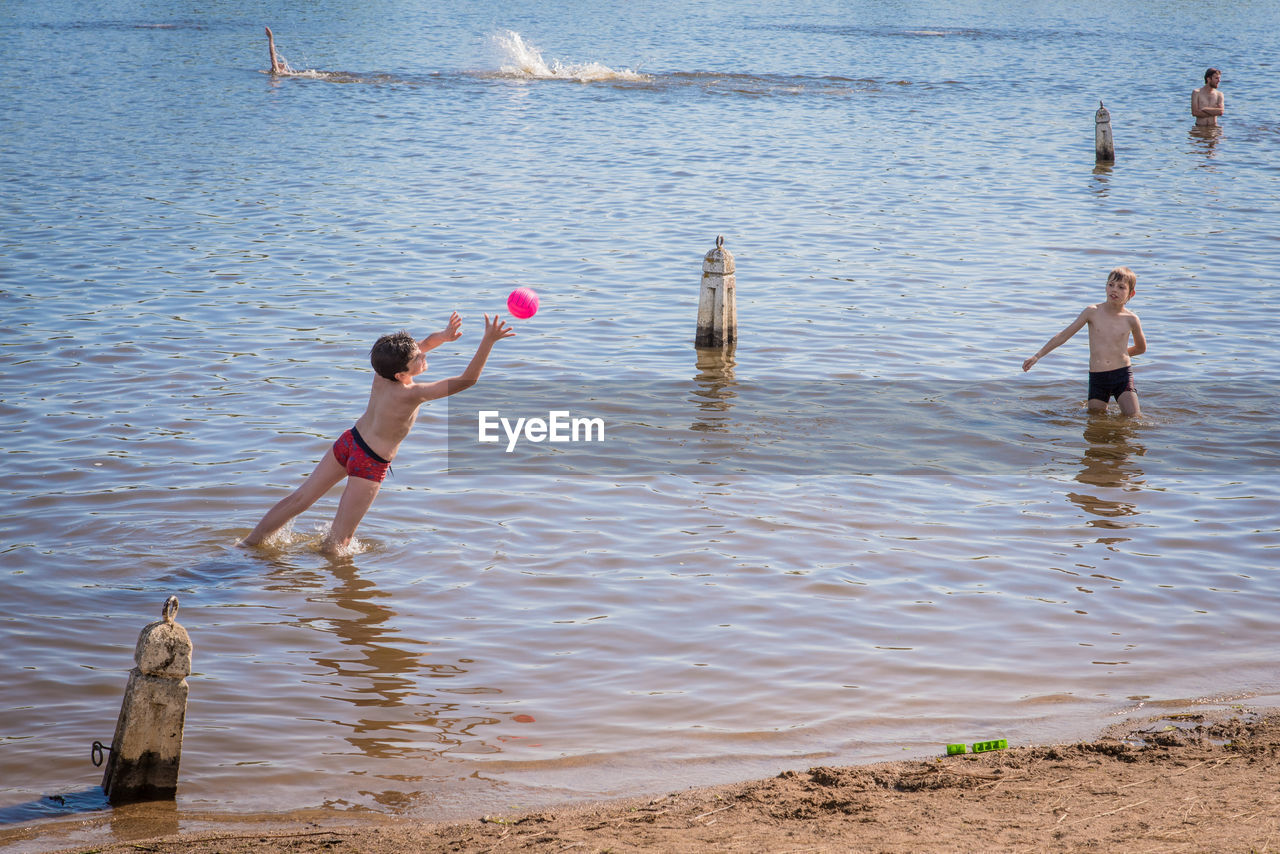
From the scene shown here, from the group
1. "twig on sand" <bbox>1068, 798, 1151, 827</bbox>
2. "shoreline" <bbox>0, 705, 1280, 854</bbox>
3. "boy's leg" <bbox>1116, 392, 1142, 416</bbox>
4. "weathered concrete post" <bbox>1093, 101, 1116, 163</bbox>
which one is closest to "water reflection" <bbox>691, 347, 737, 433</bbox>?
"boy's leg" <bbox>1116, 392, 1142, 416</bbox>

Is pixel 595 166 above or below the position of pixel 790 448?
above

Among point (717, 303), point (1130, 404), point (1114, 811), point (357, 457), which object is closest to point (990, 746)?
point (1114, 811)

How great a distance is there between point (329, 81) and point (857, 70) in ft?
57.1

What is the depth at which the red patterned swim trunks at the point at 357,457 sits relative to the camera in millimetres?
7367

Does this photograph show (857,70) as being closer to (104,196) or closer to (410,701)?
(104,196)

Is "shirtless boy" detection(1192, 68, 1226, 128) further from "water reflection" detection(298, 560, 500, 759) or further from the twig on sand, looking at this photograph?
the twig on sand

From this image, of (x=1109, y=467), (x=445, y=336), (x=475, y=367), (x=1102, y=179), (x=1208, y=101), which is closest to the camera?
(x=475, y=367)

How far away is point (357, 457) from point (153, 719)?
114 inches

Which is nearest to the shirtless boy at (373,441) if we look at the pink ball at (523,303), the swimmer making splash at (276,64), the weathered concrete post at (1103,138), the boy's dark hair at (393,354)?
the boy's dark hair at (393,354)

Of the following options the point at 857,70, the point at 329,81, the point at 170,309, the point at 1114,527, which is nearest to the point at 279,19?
the point at 329,81

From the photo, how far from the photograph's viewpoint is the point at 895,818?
178 inches

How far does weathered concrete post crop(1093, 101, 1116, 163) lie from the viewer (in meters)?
23.8

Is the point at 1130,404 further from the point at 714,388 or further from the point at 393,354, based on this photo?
the point at 393,354

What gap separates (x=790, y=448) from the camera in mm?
9859
